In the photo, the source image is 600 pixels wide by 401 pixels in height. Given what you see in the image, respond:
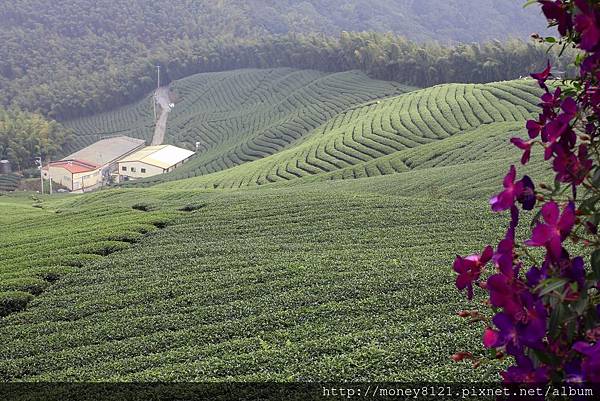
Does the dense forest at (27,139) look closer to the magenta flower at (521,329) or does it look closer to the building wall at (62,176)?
the building wall at (62,176)

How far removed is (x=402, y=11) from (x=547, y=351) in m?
177

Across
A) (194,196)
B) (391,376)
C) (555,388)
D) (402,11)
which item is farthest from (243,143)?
(402,11)

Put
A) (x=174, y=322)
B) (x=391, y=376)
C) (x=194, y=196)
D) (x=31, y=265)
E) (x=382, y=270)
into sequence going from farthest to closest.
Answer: (x=194, y=196) → (x=31, y=265) → (x=382, y=270) → (x=174, y=322) → (x=391, y=376)

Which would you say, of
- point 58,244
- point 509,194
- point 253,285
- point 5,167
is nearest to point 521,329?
point 509,194

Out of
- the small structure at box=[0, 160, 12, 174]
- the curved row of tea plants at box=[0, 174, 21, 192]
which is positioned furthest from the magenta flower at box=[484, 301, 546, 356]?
the small structure at box=[0, 160, 12, 174]

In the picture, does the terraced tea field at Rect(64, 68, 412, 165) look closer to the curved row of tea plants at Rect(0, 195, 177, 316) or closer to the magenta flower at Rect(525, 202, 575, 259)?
the curved row of tea plants at Rect(0, 195, 177, 316)

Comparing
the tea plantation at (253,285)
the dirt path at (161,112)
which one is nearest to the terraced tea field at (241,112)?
the dirt path at (161,112)

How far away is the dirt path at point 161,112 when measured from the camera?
82475 millimetres

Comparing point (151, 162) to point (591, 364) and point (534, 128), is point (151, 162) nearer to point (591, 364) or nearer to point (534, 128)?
point (534, 128)

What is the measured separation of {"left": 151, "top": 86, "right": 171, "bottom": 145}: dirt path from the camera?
82475mm

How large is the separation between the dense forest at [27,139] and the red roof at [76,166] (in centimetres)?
661

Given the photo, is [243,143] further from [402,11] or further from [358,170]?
[402,11]

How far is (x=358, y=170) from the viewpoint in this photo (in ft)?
108

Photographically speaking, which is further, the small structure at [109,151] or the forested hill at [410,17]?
the forested hill at [410,17]
